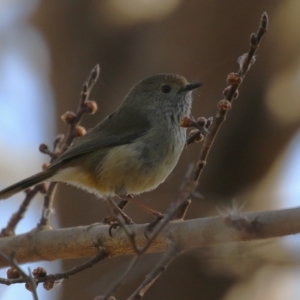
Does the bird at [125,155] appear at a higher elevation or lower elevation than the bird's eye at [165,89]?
lower

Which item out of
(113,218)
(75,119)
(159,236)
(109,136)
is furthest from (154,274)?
(109,136)

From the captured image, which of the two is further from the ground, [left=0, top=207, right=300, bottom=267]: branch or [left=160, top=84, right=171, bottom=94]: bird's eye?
[left=160, top=84, right=171, bottom=94]: bird's eye

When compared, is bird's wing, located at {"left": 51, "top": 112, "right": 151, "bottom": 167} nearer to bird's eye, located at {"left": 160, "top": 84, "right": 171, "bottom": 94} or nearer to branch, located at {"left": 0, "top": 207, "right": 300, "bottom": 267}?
bird's eye, located at {"left": 160, "top": 84, "right": 171, "bottom": 94}

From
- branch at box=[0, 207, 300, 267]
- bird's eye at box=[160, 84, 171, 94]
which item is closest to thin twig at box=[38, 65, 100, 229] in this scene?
branch at box=[0, 207, 300, 267]

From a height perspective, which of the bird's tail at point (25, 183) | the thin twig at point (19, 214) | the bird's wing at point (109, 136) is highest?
the bird's wing at point (109, 136)

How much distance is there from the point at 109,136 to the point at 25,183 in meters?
0.63

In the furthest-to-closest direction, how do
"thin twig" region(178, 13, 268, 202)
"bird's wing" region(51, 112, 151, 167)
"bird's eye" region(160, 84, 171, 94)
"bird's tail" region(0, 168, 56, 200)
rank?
"bird's eye" region(160, 84, 171, 94) → "bird's wing" region(51, 112, 151, 167) → "bird's tail" region(0, 168, 56, 200) → "thin twig" region(178, 13, 268, 202)

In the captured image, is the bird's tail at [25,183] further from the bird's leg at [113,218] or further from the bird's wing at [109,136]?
the bird's leg at [113,218]

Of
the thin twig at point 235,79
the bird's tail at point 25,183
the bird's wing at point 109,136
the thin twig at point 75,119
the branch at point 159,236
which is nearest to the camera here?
the branch at point 159,236

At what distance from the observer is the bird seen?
149 inches

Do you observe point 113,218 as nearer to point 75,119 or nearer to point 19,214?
point 75,119

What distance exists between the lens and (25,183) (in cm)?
375

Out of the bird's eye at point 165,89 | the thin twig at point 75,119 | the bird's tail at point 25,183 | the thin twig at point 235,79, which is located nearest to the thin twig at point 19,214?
the bird's tail at point 25,183

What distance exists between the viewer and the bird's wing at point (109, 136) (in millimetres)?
3901
